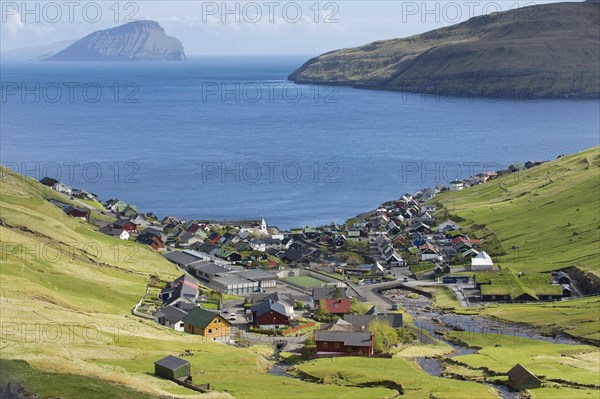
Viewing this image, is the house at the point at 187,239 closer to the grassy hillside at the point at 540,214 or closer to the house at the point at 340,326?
the grassy hillside at the point at 540,214

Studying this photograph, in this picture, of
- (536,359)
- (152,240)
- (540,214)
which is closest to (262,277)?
(152,240)

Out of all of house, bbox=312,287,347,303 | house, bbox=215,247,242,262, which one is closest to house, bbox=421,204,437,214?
house, bbox=215,247,242,262

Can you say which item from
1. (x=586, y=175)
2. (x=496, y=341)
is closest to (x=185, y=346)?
(x=496, y=341)

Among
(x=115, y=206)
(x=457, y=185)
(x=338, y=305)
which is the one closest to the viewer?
(x=338, y=305)

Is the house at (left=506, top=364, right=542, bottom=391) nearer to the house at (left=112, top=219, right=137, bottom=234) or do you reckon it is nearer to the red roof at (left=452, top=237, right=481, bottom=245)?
the red roof at (left=452, top=237, right=481, bottom=245)

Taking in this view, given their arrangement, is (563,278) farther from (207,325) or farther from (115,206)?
(115,206)

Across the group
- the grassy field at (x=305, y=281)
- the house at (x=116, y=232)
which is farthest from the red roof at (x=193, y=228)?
the grassy field at (x=305, y=281)
